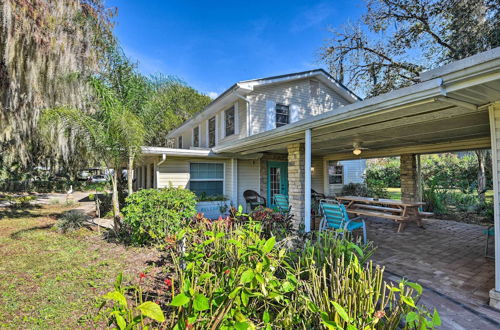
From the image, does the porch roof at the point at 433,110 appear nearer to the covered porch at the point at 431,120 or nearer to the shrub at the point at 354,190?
the covered porch at the point at 431,120

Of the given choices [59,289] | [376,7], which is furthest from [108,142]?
[376,7]

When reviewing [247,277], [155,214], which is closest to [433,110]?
[247,277]

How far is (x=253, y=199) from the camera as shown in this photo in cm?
892

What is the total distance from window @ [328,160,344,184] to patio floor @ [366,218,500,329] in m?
4.69

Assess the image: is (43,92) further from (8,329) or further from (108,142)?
(8,329)

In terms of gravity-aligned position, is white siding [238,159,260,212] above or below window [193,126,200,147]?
below

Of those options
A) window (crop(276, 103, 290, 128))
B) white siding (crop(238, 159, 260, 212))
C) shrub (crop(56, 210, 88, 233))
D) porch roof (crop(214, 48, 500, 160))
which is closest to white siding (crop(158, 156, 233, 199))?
white siding (crop(238, 159, 260, 212))

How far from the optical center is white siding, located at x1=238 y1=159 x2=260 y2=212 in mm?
9051

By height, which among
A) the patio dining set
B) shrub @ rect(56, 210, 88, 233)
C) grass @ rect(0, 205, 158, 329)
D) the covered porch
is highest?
the covered porch

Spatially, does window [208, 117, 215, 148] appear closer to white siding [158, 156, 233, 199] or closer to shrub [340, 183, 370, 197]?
white siding [158, 156, 233, 199]

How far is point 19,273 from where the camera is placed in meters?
3.80

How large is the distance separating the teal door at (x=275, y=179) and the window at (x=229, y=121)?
205 cm

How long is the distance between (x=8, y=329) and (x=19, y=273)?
186 centimetres

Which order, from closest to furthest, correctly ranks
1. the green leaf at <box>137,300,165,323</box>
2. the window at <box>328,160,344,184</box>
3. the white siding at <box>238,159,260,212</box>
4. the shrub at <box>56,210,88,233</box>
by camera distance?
1. the green leaf at <box>137,300,165,323</box>
2. the shrub at <box>56,210,88,233</box>
3. the white siding at <box>238,159,260,212</box>
4. the window at <box>328,160,344,184</box>
